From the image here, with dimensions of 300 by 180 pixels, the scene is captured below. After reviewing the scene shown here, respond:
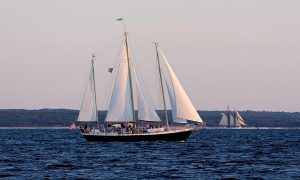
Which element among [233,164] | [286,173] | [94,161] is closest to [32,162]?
[94,161]

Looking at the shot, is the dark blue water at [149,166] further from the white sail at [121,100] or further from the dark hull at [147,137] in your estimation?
the dark hull at [147,137]

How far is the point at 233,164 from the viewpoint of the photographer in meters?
79.0

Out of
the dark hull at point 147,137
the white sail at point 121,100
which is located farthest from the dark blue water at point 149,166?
the dark hull at point 147,137

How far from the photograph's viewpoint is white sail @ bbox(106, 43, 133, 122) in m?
124

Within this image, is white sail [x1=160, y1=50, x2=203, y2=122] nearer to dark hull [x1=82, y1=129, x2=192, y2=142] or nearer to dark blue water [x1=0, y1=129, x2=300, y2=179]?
dark hull [x1=82, y1=129, x2=192, y2=142]

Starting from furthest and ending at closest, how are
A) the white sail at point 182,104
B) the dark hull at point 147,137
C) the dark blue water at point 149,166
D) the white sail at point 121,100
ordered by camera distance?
1. the dark hull at point 147,137
2. the white sail at point 121,100
3. the white sail at point 182,104
4. the dark blue water at point 149,166

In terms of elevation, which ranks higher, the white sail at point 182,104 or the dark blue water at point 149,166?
the white sail at point 182,104

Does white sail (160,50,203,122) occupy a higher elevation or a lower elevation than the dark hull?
higher

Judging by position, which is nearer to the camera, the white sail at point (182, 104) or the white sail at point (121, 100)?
the white sail at point (182, 104)

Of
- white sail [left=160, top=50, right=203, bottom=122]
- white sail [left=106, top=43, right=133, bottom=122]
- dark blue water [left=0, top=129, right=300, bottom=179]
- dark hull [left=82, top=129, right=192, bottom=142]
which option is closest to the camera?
dark blue water [left=0, top=129, right=300, bottom=179]

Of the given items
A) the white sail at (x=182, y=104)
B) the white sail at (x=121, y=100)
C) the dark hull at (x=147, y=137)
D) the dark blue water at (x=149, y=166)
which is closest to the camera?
the dark blue water at (x=149, y=166)

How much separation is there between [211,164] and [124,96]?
4628 cm

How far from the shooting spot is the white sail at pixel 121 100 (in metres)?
124

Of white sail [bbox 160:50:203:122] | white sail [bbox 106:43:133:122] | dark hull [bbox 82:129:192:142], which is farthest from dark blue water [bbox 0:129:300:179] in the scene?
dark hull [bbox 82:129:192:142]
